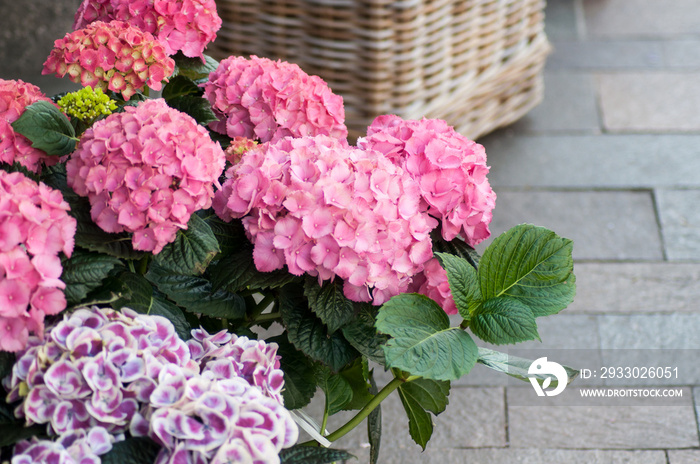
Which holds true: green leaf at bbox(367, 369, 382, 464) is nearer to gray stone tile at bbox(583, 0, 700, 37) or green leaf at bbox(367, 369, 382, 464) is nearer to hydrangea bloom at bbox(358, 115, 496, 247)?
hydrangea bloom at bbox(358, 115, 496, 247)

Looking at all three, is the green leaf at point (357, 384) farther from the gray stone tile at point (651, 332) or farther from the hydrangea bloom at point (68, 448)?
the gray stone tile at point (651, 332)

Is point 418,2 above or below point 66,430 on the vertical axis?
below

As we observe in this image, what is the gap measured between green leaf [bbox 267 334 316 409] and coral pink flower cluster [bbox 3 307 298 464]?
153 mm

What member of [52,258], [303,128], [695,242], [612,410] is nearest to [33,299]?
[52,258]

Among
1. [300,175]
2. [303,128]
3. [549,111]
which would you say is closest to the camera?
[300,175]

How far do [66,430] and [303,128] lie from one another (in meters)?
0.43

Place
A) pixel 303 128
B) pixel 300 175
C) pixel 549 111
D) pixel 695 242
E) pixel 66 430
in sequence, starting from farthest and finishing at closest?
1. pixel 549 111
2. pixel 695 242
3. pixel 303 128
4. pixel 300 175
5. pixel 66 430

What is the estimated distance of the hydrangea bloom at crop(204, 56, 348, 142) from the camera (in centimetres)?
88

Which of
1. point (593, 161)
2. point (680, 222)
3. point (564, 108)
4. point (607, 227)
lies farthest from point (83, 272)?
point (564, 108)

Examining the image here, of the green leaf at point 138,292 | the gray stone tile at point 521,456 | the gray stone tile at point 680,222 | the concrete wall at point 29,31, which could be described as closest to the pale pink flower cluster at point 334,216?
the green leaf at point 138,292

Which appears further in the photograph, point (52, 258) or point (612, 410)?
point (612, 410)

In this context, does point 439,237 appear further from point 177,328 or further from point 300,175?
point 177,328

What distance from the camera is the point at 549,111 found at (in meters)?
2.63

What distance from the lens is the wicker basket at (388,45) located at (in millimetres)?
1758
